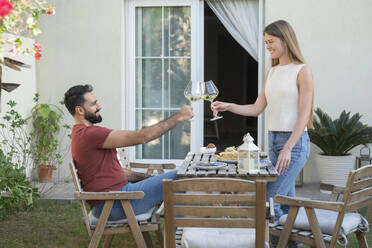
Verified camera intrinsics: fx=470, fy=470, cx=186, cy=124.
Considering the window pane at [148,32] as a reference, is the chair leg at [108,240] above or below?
below

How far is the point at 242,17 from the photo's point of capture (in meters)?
5.93

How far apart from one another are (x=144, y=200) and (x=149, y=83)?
3.28 meters

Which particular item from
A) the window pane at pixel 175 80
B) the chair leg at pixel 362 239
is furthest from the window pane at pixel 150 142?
the chair leg at pixel 362 239

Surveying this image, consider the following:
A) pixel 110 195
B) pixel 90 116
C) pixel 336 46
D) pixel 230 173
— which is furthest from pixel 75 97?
pixel 336 46

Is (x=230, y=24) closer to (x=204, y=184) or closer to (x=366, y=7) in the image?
(x=366, y=7)

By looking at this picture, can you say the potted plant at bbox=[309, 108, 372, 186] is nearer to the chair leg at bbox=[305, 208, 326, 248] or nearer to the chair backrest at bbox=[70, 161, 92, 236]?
the chair leg at bbox=[305, 208, 326, 248]

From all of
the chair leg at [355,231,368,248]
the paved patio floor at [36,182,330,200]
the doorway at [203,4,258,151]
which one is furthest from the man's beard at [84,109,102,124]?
the doorway at [203,4,258,151]

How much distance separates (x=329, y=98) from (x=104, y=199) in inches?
149

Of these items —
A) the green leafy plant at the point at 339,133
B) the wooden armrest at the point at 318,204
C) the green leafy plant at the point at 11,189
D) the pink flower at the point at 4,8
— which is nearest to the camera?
the pink flower at the point at 4,8

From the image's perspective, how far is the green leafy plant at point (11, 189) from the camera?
163 inches

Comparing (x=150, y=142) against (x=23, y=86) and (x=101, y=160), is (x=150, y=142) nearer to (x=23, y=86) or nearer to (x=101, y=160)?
(x=23, y=86)

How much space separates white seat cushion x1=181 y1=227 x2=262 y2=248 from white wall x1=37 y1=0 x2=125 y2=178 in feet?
12.1

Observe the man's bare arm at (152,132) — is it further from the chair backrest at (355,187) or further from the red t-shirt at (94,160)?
the chair backrest at (355,187)

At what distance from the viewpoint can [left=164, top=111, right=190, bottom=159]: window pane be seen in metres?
6.04
